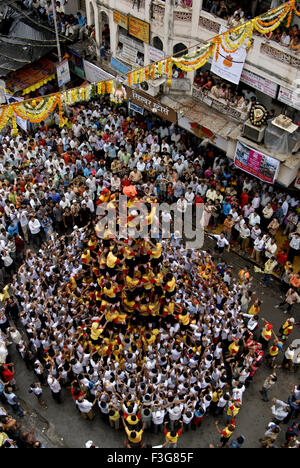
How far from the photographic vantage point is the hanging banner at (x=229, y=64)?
19188 mm

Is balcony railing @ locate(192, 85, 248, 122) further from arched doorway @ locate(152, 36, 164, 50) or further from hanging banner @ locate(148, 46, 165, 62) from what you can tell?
arched doorway @ locate(152, 36, 164, 50)

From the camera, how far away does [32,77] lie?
2566cm

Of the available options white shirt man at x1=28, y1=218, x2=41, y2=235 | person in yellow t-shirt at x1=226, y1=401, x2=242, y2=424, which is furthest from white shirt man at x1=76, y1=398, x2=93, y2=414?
white shirt man at x1=28, y1=218, x2=41, y2=235

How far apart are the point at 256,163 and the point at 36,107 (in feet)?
30.4

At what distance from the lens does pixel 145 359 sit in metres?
15.3

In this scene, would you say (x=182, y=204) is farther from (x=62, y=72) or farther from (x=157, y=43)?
(x=62, y=72)

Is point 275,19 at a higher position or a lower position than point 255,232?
higher

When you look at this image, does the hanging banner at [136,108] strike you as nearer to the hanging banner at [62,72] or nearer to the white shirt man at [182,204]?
the hanging banner at [62,72]

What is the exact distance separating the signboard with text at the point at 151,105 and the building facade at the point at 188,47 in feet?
1.19

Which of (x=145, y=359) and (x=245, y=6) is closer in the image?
(x=145, y=359)

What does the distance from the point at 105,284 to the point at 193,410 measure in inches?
181

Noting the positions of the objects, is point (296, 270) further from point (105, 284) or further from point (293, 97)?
point (105, 284)

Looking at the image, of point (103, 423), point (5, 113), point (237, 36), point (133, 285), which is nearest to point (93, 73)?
point (5, 113)

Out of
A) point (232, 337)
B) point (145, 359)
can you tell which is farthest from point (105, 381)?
point (232, 337)
